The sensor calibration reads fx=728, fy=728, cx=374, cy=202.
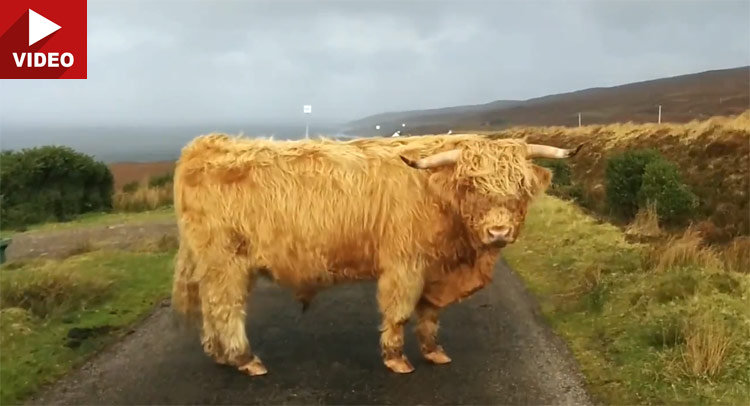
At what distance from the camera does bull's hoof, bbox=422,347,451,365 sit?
6195 mm

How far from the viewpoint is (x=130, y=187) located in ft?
74.3

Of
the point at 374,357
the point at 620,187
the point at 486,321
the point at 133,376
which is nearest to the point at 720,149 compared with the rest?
the point at 620,187

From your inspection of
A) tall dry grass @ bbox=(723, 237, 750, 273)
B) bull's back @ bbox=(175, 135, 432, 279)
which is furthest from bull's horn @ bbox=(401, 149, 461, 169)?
tall dry grass @ bbox=(723, 237, 750, 273)

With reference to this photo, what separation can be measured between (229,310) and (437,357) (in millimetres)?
1799

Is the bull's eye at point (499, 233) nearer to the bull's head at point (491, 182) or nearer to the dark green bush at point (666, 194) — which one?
the bull's head at point (491, 182)

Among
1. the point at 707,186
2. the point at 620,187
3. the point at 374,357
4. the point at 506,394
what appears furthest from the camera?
the point at 707,186

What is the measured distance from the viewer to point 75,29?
7.53 metres

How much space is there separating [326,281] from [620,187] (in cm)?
1152

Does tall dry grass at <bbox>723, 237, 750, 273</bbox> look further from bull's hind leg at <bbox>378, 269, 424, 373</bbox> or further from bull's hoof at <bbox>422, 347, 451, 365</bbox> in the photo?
bull's hind leg at <bbox>378, 269, 424, 373</bbox>

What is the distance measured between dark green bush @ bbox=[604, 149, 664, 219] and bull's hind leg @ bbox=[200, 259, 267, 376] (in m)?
11.3

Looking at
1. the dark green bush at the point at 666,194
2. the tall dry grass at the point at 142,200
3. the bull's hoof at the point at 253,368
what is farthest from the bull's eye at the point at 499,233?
the tall dry grass at the point at 142,200

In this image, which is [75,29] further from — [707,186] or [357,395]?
[707,186]

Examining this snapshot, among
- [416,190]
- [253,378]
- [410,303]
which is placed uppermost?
[416,190]

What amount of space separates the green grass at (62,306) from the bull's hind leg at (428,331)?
9.64ft
